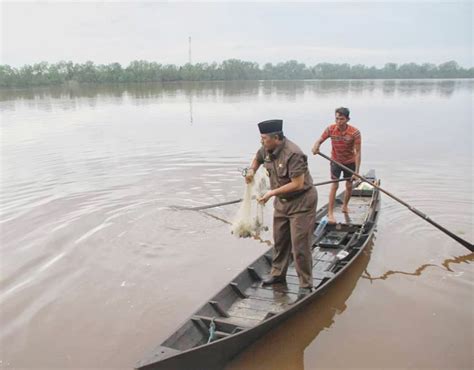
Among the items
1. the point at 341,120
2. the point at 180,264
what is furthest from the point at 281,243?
the point at 341,120

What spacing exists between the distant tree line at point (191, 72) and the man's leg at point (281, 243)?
58.2m

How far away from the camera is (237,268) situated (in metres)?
6.68

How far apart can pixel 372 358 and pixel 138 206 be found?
6135 millimetres

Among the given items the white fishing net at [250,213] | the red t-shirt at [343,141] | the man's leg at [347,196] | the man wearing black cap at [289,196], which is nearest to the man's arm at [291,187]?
the man wearing black cap at [289,196]

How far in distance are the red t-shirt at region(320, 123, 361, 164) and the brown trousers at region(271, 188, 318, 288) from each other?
2.82 metres

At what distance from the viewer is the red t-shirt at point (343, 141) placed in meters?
7.34

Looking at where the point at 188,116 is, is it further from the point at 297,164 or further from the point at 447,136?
the point at 297,164

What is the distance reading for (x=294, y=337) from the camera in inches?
195

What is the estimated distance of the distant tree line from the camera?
58.5 m

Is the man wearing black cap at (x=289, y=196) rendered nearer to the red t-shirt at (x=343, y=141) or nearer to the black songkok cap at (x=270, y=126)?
the black songkok cap at (x=270, y=126)

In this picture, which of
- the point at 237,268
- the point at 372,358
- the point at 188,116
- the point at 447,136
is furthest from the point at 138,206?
the point at 188,116

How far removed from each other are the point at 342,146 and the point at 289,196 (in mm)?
3118

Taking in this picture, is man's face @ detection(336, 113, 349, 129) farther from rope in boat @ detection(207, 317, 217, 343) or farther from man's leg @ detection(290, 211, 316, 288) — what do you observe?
rope in boat @ detection(207, 317, 217, 343)

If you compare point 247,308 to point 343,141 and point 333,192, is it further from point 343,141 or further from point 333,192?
point 343,141
